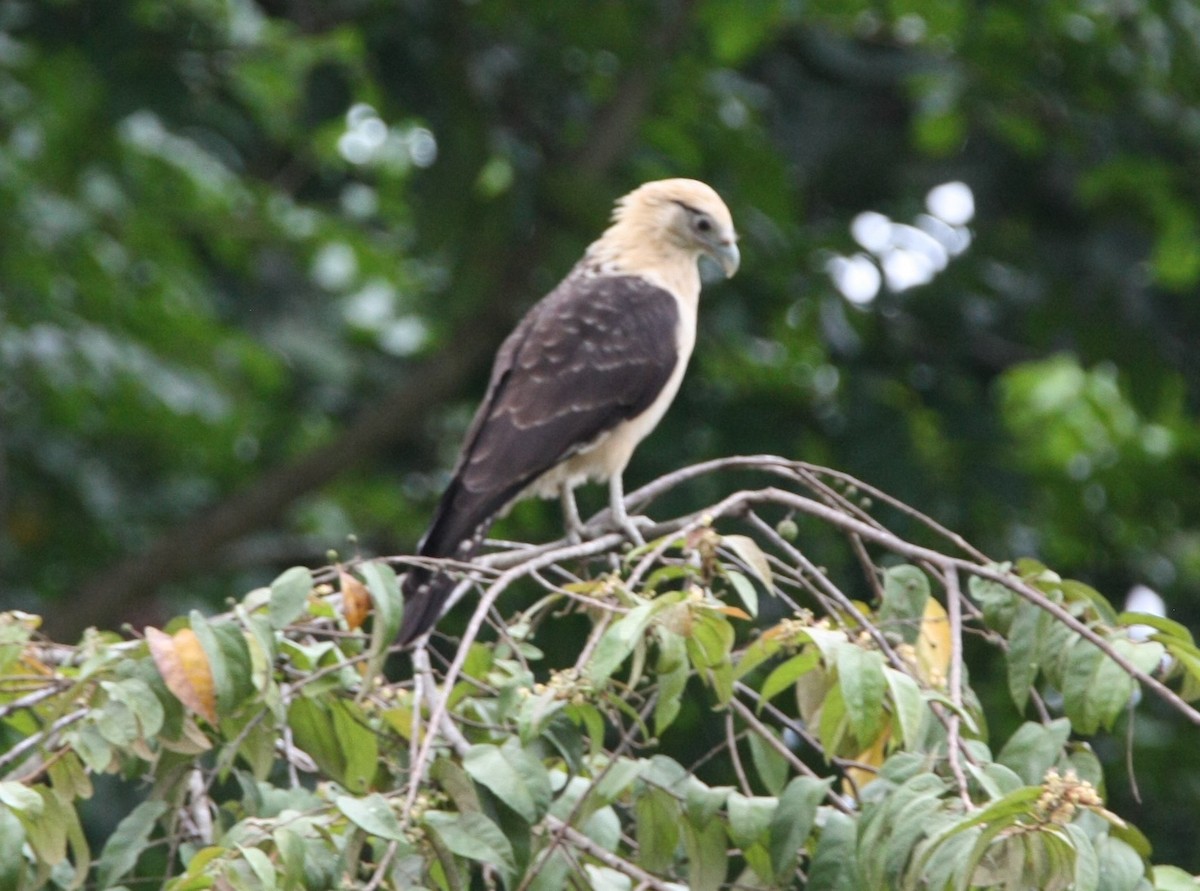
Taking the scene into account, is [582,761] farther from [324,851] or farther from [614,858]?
[324,851]

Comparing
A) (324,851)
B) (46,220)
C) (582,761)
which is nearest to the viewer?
(324,851)

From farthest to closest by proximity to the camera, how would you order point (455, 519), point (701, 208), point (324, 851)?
1. point (701, 208)
2. point (455, 519)
3. point (324, 851)

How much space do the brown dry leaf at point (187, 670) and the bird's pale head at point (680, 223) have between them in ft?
9.86

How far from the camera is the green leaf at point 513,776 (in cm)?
253

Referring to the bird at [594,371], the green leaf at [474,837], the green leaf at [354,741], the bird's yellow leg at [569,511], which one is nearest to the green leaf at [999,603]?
the green leaf at [474,837]

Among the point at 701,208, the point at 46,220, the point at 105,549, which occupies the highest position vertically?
the point at 701,208

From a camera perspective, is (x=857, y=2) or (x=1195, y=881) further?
(x=857, y=2)

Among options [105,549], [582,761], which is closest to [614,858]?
[582,761]

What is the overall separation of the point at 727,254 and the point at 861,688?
3108 millimetres

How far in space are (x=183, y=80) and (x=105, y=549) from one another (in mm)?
2555

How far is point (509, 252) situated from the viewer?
6945 millimetres

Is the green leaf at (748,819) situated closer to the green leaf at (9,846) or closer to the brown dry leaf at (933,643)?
the brown dry leaf at (933,643)

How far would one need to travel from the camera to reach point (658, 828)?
9.21 feet

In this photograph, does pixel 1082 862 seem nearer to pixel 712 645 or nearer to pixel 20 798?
pixel 712 645
